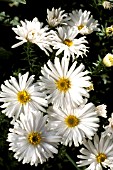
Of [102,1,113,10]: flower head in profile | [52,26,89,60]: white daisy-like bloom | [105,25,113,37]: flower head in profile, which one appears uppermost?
[102,1,113,10]: flower head in profile

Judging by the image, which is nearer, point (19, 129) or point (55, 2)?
point (19, 129)

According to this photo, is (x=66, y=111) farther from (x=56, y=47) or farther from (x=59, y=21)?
(x=59, y=21)

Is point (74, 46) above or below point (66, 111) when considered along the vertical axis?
above

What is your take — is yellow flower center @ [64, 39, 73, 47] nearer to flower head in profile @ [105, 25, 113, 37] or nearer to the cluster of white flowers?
the cluster of white flowers

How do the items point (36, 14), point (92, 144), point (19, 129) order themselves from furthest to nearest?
point (36, 14) → point (92, 144) → point (19, 129)

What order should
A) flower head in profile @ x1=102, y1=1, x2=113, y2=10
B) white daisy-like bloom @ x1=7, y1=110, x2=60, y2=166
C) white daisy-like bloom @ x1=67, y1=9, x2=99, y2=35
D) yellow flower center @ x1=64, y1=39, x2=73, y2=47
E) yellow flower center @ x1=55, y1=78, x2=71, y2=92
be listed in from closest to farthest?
white daisy-like bloom @ x1=7, y1=110, x2=60, y2=166, yellow flower center @ x1=55, y1=78, x2=71, y2=92, yellow flower center @ x1=64, y1=39, x2=73, y2=47, white daisy-like bloom @ x1=67, y1=9, x2=99, y2=35, flower head in profile @ x1=102, y1=1, x2=113, y2=10

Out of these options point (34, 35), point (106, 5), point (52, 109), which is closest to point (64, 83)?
point (52, 109)

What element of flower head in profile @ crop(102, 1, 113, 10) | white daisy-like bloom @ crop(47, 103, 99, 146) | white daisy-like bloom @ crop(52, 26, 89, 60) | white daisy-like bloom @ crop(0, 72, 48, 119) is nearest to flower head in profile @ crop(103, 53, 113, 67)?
white daisy-like bloom @ crop(52, 26, 89, 60)

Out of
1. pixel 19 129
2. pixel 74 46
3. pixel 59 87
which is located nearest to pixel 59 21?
pixel 74 46
